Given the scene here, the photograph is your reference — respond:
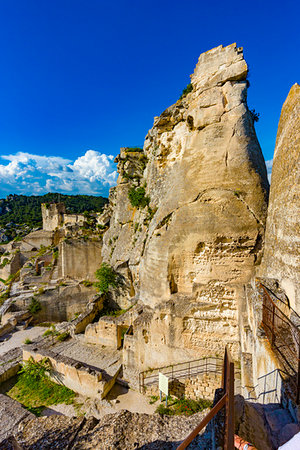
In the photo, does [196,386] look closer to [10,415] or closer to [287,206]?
[10,415]

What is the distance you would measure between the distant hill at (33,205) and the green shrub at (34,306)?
4783cm

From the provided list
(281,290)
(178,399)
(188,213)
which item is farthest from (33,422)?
(188,213)

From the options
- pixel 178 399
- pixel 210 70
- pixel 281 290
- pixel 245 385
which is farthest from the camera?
pixel 210 70

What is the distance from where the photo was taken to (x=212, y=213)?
24.8 ft

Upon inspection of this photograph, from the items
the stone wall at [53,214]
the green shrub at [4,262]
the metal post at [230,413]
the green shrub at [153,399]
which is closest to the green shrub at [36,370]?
the green shrub at [153,399]

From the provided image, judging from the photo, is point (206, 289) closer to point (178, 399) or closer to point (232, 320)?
point (232, 320)

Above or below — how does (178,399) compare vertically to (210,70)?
below

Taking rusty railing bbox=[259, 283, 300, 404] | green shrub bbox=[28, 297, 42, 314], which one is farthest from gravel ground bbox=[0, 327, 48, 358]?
rusty railing bbox=[259, 283, 300, 404]

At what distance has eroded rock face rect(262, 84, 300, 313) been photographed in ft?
14.6

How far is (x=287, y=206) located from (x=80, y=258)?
17.6 meters

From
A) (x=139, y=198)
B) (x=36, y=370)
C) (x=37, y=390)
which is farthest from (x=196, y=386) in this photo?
(x=139, y=198)

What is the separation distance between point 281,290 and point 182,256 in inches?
149

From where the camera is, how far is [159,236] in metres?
9.00

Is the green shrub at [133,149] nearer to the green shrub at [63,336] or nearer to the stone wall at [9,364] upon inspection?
the green shrub at [63,336]
